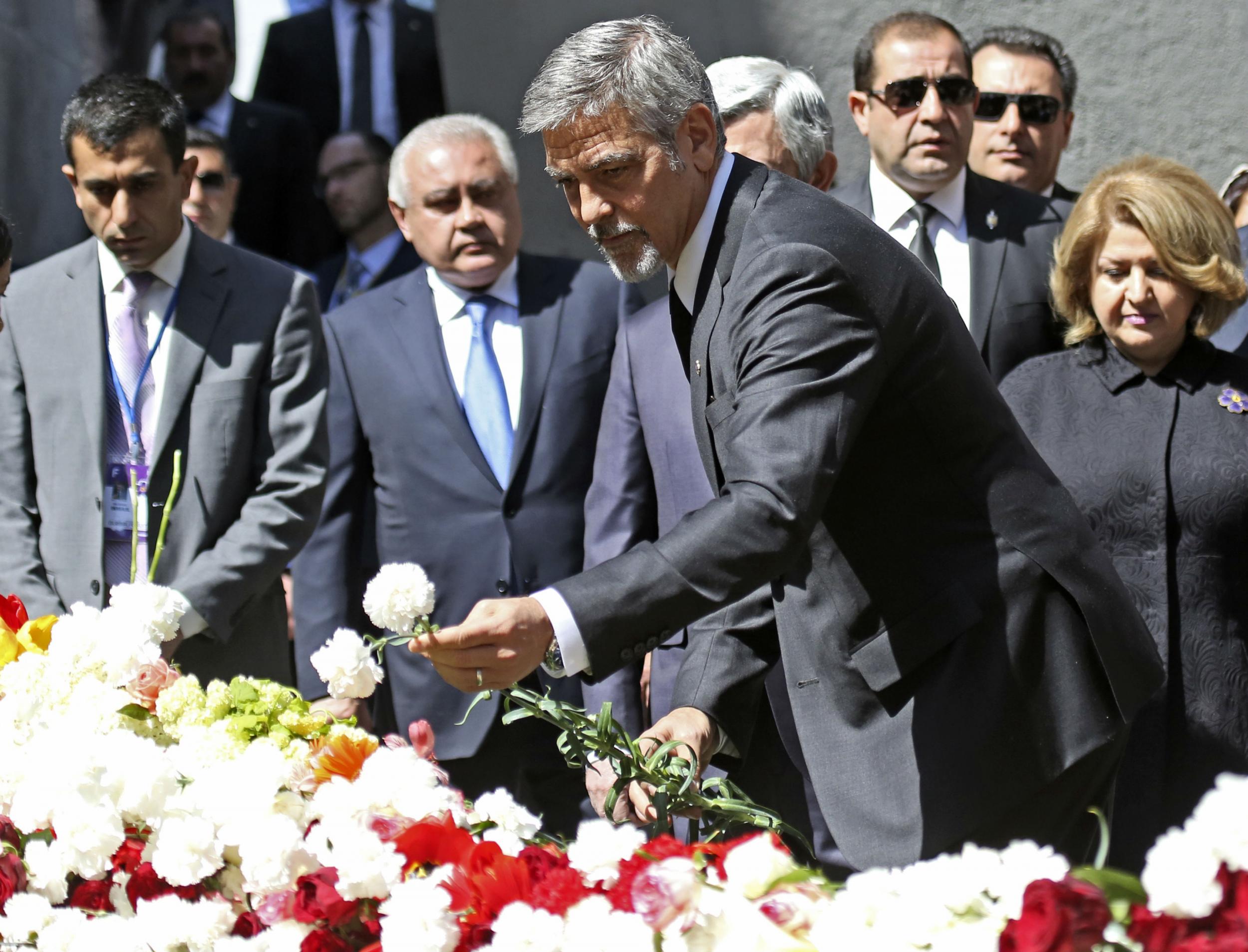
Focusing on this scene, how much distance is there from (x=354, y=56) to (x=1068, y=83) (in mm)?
3073

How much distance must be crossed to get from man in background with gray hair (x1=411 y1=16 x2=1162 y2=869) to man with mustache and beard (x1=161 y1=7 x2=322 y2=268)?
14.2 feet

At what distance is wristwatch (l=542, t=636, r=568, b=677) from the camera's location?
1.87m

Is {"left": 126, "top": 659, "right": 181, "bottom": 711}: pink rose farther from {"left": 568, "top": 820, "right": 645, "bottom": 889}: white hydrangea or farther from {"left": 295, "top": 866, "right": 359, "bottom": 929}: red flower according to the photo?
{"left": 568, "top": 820, "right": 645, "bottom": 889}: white hydrangea

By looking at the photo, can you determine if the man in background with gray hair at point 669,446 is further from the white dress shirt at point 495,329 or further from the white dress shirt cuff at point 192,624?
the white dress shirt cuff at point 192,624

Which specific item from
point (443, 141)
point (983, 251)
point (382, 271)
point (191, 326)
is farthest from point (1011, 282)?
point (382, 271)

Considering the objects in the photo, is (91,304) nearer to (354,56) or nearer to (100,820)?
(100,820)

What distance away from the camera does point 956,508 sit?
2.31 meters

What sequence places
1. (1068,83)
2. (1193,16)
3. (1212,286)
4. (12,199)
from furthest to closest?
(12,199) < (1193,16) < (1068,83) < (1212,286)

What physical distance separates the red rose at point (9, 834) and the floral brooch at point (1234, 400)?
105 inches

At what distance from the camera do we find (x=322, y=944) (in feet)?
4.82

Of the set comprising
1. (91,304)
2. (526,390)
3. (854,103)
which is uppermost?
(854,103)

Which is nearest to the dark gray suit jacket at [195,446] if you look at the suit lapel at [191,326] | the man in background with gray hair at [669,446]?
the suit lapel at [191,326]

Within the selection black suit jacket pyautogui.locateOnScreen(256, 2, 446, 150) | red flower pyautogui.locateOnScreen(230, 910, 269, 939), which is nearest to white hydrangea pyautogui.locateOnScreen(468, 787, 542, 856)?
red flower pyautogui.locateOnScreen(230, 910, 269, 939)

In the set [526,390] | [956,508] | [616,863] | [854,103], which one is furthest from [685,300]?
[854,103]
